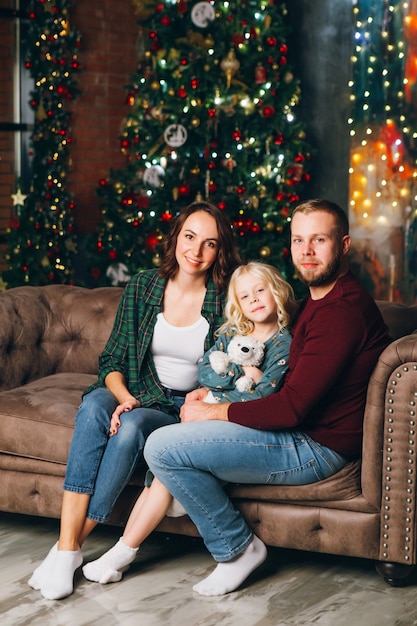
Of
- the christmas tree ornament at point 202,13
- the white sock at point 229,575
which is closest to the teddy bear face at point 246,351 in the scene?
the white sock at point 229,575

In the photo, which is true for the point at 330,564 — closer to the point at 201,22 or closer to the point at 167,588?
the point at 167,588

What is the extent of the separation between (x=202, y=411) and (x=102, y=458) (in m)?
0.37

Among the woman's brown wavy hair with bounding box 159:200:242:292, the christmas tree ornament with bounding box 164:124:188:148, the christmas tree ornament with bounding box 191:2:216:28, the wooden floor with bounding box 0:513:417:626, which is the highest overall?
the christmas tree ornament with bounding box 191:2:216:28

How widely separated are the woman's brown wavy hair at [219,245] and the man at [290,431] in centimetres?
44

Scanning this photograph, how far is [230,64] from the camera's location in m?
5.64

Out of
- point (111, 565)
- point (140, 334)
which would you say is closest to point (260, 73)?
point (140, 334)

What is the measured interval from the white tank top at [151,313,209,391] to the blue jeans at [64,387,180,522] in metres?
0.30

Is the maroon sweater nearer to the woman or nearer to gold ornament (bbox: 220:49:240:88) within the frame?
the woman

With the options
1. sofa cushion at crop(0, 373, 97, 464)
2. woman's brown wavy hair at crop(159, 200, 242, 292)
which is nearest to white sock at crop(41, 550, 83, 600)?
sofa cushion at crop(0, 373, 97, 464)

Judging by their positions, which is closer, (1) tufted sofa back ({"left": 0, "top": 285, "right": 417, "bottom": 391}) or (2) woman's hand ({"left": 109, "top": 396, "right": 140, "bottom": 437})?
(2) woman's hand ({"left": 109, "top": 396, "right": 140, "bottom": 437})

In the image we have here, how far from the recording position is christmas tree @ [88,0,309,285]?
569cm

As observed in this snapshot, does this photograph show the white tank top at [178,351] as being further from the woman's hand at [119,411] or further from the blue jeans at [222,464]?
the blue jeans at [222,464]

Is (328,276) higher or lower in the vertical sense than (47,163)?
lower

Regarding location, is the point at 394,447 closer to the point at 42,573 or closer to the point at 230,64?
the point at 42,573
